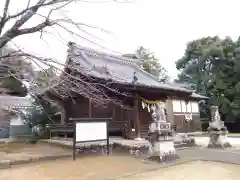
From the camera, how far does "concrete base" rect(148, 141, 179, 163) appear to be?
31.6ft

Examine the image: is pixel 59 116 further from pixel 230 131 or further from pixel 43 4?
pixel 230 131

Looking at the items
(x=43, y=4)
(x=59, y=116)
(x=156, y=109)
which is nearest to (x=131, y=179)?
(x=156, y=109)

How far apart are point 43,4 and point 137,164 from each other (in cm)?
678

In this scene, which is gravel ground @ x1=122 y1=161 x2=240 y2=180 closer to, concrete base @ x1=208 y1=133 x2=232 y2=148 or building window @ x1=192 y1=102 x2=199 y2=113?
concrete base @ x1=208 y1=133 x2=232 y2=148

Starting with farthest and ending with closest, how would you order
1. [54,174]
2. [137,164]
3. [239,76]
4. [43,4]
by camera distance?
[239,76], [137,164], [54,174], [43,4]

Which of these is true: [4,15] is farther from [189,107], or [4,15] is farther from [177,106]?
[189,107]

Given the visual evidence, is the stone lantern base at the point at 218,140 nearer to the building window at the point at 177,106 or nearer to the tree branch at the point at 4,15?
the building window at the point at 177,106

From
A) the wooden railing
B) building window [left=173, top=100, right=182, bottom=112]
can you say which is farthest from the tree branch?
building window [left=173, top=100, right=182, bottom=112]

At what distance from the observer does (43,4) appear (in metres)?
3.72

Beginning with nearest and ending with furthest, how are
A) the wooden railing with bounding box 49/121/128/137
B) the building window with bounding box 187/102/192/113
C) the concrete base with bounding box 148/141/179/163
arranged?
the concrete base with bounding box 148/141/179/163, the wooden railing with bounding box 49/121/128/137, the building window with bounding box 187/102/192/113

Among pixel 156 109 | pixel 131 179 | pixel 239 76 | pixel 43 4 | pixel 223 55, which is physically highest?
pixel 223 55

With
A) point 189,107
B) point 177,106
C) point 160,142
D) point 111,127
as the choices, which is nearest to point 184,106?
point 189,107

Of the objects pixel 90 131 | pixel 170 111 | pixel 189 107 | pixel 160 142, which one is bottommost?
pixel 160 142

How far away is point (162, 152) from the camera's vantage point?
9742 mm
